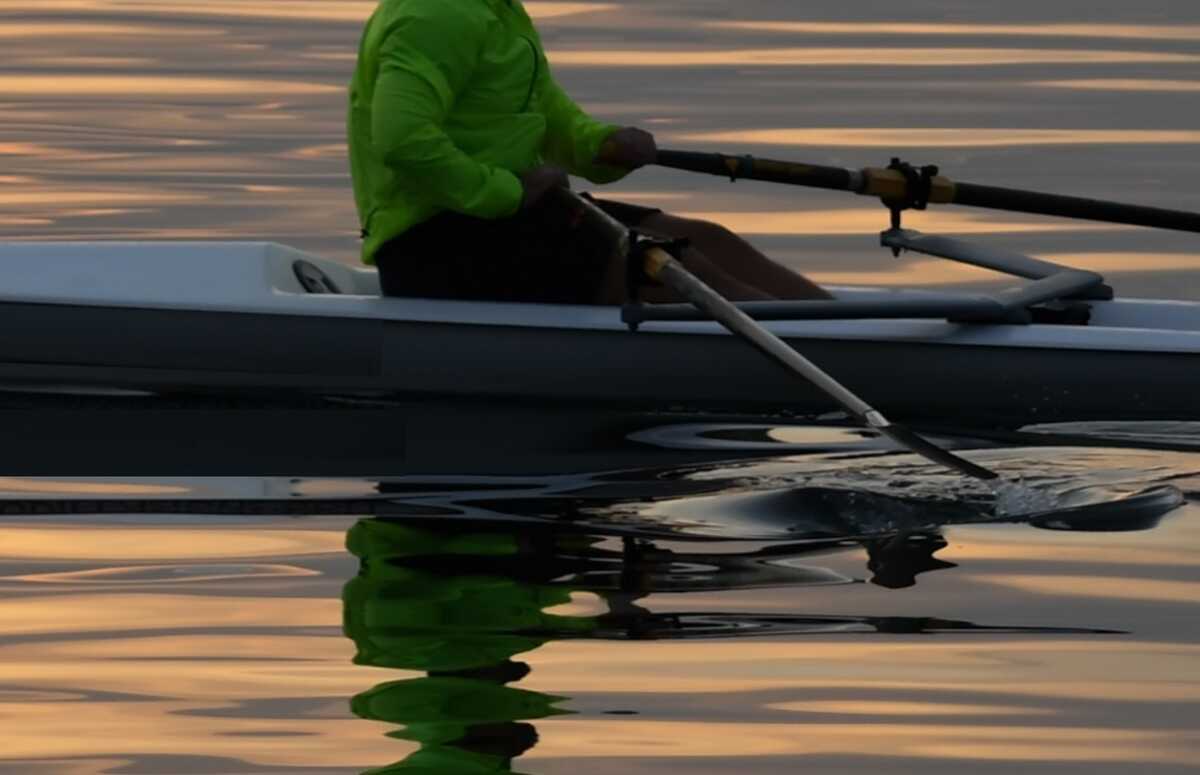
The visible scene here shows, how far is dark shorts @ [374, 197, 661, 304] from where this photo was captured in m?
10.1

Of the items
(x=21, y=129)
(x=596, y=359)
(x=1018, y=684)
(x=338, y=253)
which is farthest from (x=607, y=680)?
(x=21, y=129)

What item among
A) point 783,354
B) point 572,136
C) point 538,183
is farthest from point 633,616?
point 572,136

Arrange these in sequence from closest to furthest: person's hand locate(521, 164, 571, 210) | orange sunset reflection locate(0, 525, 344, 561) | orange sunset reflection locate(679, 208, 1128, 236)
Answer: orange sunset reflection locate(0, 525, 344, 561), person's hand locate(521, 164, 571, 210), orange sunset reflection locate(679, 208, 1128, 236)

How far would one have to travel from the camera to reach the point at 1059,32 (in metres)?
21.3

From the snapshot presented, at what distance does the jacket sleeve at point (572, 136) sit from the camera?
10.5 m

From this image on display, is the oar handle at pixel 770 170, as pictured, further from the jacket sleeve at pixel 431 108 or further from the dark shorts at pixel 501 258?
the jacket sleeve at pixel 431 108

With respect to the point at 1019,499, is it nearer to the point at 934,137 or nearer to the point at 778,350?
the point at 778,350

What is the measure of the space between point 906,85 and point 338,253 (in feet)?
Answer: 18.4

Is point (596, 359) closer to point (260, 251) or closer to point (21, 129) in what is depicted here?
point (260, 251)

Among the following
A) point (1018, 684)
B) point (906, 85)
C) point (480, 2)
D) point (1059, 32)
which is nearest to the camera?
point (1018, 684)

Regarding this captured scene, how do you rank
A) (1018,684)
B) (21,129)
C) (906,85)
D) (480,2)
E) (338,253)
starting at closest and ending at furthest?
1. (1018,684)
2. (480,2)
3. (338,253)
4. (21,129)
5. (906,85)

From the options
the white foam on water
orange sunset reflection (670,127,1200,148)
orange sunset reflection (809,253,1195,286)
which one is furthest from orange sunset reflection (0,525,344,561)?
orange sunset reflection (670,127,1200,148)

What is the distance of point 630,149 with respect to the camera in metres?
10.3

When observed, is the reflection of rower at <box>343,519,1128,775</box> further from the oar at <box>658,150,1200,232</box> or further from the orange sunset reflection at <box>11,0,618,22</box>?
the orange sunset reflection at <box>11,0,618,22</box>
